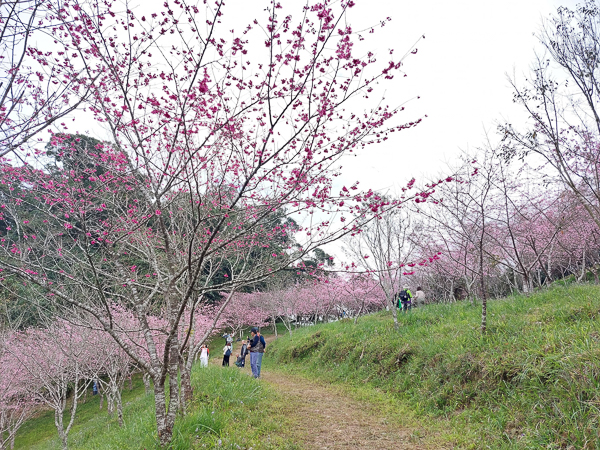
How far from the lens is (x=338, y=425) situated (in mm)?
5457

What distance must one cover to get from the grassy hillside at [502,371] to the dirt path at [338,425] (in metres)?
0.62

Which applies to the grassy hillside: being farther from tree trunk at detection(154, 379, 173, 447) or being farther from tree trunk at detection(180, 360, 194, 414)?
tree trunk at detection(180, 360, 194, 414)

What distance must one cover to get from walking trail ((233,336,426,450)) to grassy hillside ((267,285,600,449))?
22.8 inches

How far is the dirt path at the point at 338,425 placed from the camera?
464 cm

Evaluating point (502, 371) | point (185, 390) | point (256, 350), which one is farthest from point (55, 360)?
point (502, 371)

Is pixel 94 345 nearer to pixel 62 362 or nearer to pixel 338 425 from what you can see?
pixel 62 362

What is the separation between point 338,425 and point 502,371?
2.79 meters

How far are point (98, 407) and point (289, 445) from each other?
58.4ft

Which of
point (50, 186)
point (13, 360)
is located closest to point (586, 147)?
point (50, 186)

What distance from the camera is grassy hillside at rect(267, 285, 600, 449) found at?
3596 mm

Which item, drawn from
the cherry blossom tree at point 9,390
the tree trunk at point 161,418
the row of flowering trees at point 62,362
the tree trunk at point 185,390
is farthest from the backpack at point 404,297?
the cherry blossom tree at point 9,390

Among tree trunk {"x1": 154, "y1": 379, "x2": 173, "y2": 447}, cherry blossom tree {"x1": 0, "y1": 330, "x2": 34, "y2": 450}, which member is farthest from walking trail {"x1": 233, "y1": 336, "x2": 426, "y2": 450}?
cherry blossom tree {"x1": 0, "y1": 330, "x2": 34, "y2": 450}

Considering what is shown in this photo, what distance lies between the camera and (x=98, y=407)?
1706cm

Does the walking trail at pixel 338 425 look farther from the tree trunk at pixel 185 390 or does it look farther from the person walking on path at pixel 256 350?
the person walking on path at pixel 256 350
